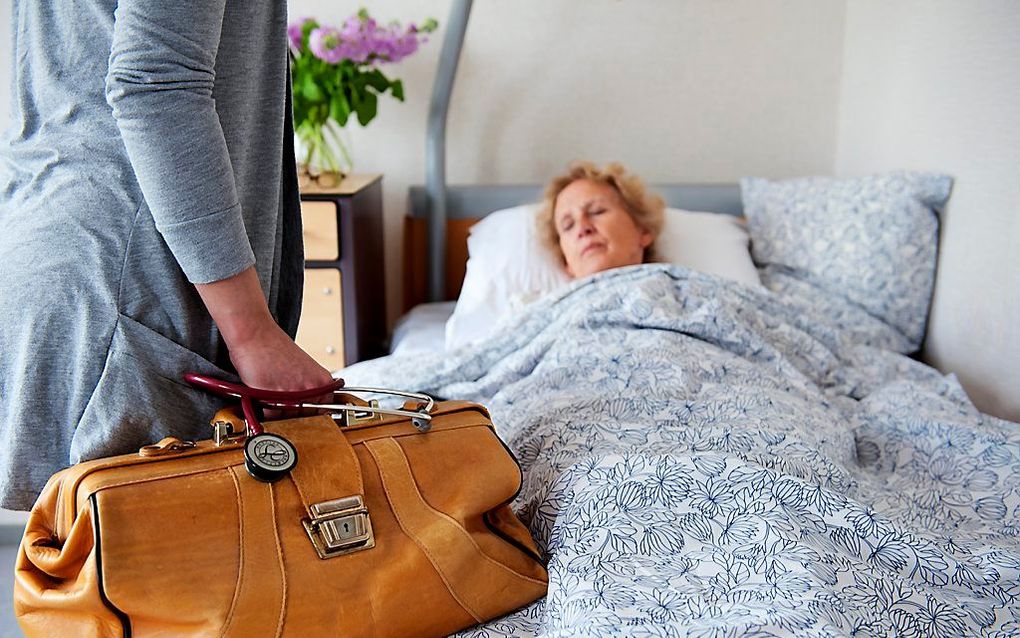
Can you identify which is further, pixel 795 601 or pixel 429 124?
pixel 429 124

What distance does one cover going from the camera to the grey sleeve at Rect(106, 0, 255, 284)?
838 millimetres

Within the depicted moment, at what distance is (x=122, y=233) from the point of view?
3.00 feet

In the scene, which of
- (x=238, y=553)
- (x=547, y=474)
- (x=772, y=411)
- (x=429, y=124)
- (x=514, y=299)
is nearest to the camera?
(x=238, y=553)

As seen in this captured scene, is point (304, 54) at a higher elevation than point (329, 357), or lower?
higher

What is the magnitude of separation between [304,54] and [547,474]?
163 cm

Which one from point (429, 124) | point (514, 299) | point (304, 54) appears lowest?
point (514, 299)

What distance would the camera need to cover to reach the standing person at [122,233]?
86 cm

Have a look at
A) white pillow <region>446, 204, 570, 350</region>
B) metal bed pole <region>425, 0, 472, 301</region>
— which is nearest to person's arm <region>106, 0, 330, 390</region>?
white pillow <region>446, 204, 570, 350</region>

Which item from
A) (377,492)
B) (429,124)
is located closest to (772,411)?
(377,492)

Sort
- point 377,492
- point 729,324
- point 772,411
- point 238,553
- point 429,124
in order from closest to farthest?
point 238,553 < point 377,492 < point 772,411 < point 729,324 < point 429,124

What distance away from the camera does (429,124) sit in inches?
102

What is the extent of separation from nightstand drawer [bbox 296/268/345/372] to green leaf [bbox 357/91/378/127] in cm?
43

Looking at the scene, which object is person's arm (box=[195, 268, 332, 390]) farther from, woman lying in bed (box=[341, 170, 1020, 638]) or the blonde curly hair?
the blonde curly hair

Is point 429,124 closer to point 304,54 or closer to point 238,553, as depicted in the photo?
point 304,54
